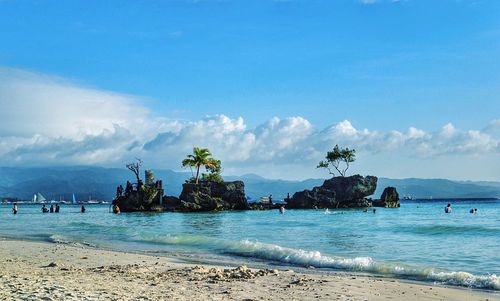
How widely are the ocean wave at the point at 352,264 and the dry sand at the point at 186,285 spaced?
101 centimetres

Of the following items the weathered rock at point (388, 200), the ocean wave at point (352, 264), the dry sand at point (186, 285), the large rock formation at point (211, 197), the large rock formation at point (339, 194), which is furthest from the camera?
the weathered rock at point (388, 200)

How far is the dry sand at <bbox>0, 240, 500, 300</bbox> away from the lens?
36.3ft

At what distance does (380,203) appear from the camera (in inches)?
4719

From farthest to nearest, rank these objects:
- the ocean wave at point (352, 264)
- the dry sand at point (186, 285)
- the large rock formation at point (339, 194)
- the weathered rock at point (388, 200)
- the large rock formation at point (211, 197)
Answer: the weathered rock at point (388, 200) → the large rock formation at point (339, 194) → the large rock formation at point (211, 197) → the ocean wave at point (352, 264) → the dry sand at point (186, 285)

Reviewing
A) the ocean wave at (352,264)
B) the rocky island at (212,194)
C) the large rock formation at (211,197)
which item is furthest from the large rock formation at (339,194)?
the ocean wave at (352,264)

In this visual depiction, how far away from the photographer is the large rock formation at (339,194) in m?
108

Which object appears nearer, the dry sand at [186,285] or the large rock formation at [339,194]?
the dry sand at [186,285]

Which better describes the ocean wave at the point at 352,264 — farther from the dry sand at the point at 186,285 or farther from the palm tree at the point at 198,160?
the palm tree at the point at 198,160

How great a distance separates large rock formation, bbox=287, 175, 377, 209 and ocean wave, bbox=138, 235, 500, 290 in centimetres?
8238

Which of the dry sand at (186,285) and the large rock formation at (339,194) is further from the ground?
the large rock formation at (339,194)

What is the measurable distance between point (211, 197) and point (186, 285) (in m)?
78.0

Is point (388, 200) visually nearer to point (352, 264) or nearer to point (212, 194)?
point (212, 194)

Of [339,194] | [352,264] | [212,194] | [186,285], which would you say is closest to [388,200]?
[339,194]

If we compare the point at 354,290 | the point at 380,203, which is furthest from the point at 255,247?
the point at 380,203
